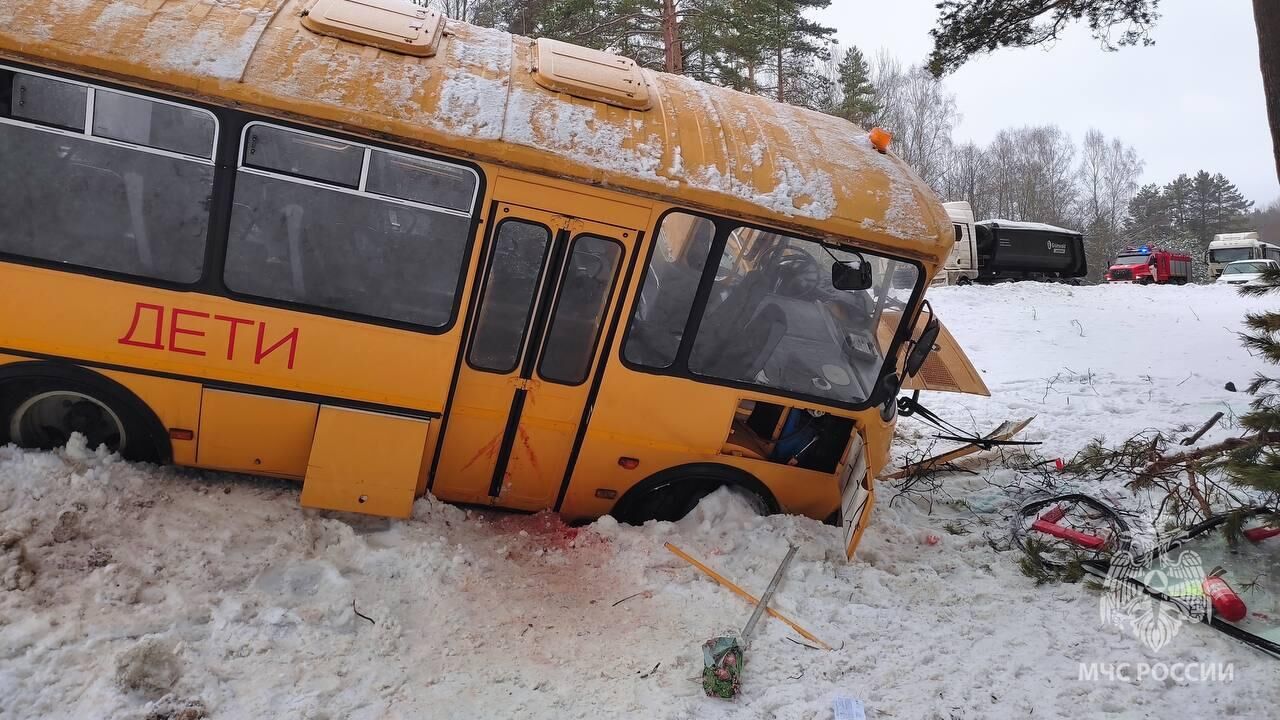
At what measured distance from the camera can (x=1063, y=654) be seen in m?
4.06

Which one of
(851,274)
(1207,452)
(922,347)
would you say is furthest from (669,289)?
(1207,452)

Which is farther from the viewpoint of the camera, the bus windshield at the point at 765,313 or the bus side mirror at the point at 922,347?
the bus side mirror at the point at 922,347

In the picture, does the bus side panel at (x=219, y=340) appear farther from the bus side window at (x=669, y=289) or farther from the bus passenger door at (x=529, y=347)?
the bus side window at (x=669, y=289)

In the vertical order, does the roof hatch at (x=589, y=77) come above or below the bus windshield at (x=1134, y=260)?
below

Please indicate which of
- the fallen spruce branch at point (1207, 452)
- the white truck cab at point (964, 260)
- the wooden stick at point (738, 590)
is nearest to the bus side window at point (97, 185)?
the wooden stick at point (738, 590)

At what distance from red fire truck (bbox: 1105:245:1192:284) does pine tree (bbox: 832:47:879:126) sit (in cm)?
1096

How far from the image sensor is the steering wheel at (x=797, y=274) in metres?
4.67

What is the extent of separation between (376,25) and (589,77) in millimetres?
1240

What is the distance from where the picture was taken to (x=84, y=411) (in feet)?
14.3

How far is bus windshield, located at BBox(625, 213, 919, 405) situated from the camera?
15.0 ft

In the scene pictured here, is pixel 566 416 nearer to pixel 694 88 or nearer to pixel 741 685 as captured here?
pixel 741 685

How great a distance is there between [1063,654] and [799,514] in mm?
1689

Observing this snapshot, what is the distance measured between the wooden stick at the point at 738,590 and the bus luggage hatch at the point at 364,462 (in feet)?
5.27

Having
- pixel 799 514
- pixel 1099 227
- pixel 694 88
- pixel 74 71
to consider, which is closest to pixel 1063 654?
pixel 799 514
